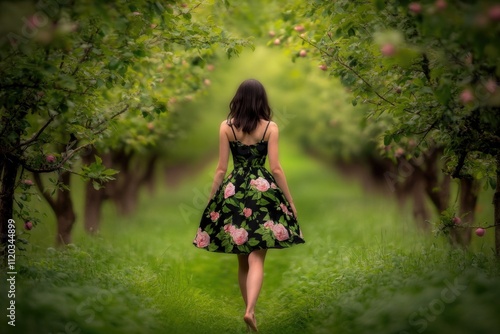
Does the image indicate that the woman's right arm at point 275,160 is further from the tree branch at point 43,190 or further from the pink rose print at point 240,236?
the tree branch at point 43,190

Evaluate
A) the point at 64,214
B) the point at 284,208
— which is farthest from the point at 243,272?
the point at 64,214

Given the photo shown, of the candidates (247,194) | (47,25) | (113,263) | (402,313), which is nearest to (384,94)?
(247,194)

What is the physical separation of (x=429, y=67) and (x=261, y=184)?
2.08 metres

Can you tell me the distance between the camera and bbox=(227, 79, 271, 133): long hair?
6.27 metres

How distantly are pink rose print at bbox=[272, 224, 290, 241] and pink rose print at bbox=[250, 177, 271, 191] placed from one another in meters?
0.41

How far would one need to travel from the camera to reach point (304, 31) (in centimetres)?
818

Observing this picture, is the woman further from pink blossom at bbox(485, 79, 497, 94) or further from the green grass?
pink blossom at bbox(485, 79, 497, 94)

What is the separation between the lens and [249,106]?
20.6ft

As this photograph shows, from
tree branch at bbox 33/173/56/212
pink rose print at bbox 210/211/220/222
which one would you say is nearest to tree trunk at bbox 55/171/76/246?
tree branch at bbox 33/173/56/212

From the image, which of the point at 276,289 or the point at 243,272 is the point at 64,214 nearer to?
the point at 276,289

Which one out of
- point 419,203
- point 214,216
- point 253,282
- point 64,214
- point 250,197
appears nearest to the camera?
point 253,282

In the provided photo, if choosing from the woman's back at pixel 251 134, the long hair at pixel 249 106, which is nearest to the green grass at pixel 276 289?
the woman's back at pixel 251 134

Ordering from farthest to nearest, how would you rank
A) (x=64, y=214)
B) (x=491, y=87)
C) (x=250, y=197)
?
(x=64, y=214) → (x=250, y=197) → (x=491, y=87)

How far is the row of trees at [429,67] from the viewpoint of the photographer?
161 inches
